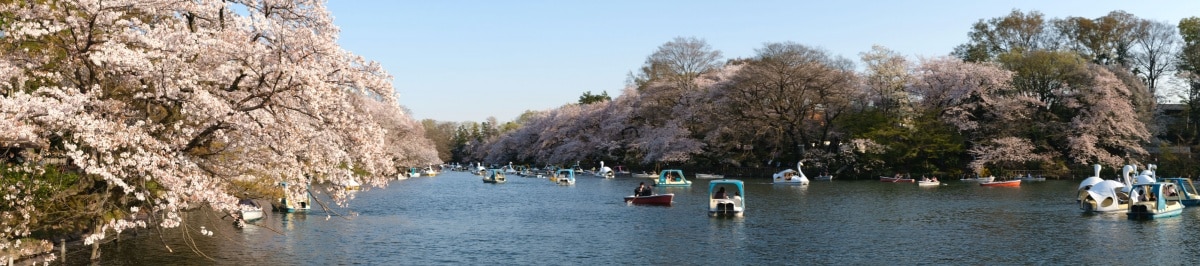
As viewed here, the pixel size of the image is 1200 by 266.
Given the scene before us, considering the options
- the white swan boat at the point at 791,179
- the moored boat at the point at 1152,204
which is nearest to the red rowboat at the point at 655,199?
the moored boat at the point at 1152,204

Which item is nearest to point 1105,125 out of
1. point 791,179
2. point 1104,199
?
point 791,179

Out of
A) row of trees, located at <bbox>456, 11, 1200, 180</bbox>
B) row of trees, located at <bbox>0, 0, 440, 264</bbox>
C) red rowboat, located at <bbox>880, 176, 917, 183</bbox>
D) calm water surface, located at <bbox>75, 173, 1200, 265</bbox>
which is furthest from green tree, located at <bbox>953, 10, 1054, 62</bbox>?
row of trees, located at <bbox>0, 0, 440, 264</bbox>

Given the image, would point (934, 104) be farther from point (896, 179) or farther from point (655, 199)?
point (655, 199)

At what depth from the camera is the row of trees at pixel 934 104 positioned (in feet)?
218

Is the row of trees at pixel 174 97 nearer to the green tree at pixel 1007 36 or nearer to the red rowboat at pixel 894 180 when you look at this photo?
the red rowboat at pixel 894 180

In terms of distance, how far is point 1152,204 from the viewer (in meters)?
32.4

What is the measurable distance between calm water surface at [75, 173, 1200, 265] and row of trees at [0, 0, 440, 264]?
5.81ft

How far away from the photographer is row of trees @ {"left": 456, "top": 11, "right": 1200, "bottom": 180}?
218 ft

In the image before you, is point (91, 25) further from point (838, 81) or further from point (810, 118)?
point (810, 118)

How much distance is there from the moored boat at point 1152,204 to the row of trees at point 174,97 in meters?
27.1

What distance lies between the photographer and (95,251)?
2089 cm

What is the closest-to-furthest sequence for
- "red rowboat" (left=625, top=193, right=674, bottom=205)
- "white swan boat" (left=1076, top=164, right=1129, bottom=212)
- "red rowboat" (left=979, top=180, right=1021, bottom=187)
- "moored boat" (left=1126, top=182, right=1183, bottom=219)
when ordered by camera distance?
1. "moored boat" (left=1126, top=182, right=1183, bottom=219)
2. "white swan boat" (left=1076, top=164, right=1129, bottom=212)
3. "red rowboat" (left=625, top=193, right=674, bottom=205)
4. "red rowboat" (left=979, top=180, right=1021, bottom=187)

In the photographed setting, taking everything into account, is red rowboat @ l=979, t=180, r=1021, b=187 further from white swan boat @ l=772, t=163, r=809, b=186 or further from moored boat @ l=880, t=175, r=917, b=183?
white swan boat @ l=772, t=163, r=809, b=186

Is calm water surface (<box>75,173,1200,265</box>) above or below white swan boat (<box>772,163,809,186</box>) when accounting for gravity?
below
